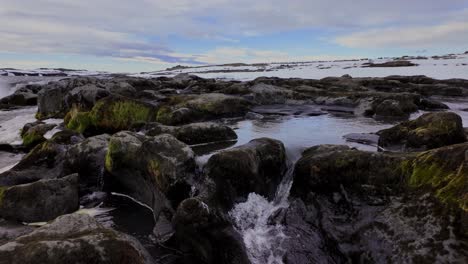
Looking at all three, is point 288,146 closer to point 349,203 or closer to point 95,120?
point 349,203

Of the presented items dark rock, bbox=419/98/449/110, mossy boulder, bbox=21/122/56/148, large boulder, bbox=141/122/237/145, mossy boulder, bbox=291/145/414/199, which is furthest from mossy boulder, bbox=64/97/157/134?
dark rock, bbox=419/98/449/110

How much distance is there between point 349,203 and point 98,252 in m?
4.97

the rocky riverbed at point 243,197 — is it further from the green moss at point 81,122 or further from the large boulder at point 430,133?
the green moss at point 81,122

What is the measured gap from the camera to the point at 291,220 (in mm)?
8883

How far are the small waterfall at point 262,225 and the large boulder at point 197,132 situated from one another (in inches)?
197

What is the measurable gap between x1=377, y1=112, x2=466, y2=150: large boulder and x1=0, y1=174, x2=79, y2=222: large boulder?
9.76 meters

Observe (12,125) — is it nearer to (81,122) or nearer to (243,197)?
(81,122)

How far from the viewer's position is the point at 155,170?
10.5 metres

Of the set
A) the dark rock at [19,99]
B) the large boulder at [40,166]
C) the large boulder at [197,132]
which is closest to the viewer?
the large boulder at [40,166]

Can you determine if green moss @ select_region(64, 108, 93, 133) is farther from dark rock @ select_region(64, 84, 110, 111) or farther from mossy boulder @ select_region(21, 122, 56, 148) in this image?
dark rock @ select_region(64, 84, 110, 111)

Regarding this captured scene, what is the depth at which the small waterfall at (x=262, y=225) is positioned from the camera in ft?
26.2

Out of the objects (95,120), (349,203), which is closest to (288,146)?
(349,203)

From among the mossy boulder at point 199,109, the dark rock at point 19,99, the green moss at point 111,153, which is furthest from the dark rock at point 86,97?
the dark rock at point 19,99

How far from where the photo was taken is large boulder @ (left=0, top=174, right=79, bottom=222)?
32.9 feet
